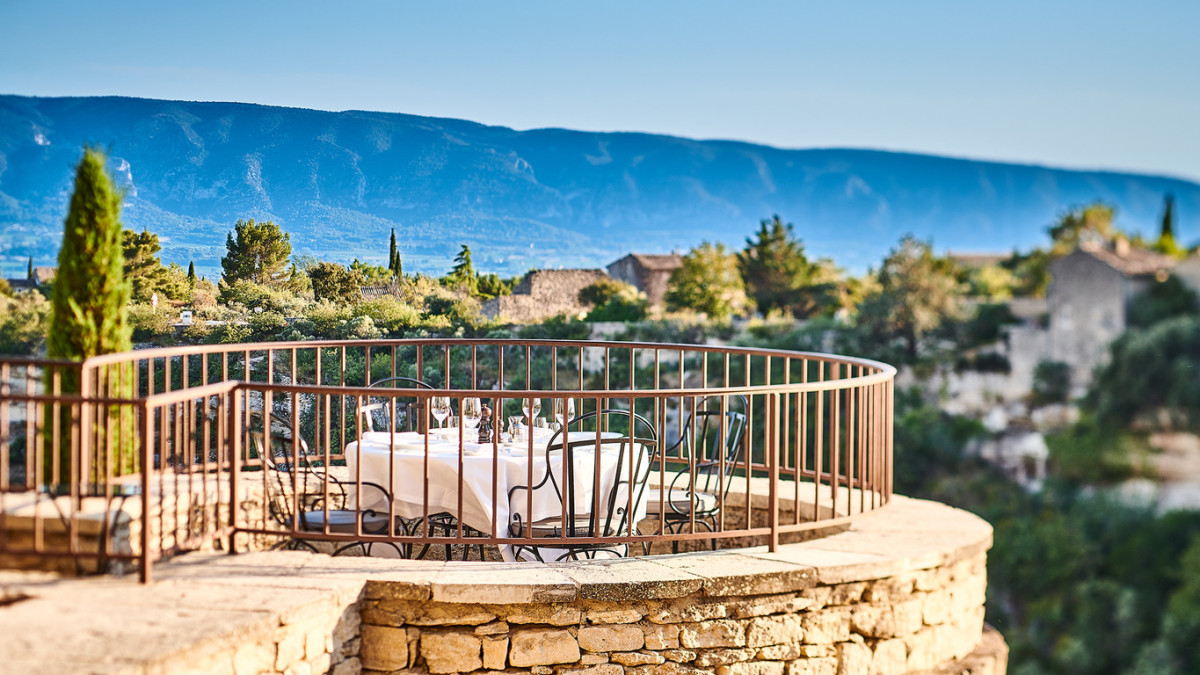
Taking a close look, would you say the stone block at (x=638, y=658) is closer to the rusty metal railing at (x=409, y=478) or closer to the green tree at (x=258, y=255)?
the rusty metal railing at (x=409, y=478)

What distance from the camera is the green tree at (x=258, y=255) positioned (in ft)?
30.6

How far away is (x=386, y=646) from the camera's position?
4141 mm

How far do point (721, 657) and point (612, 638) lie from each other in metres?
0.51

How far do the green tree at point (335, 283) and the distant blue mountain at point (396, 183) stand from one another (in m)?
0.16

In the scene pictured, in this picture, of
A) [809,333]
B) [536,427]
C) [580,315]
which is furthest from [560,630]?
[809,333]

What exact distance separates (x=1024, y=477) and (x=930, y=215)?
6.47 meters

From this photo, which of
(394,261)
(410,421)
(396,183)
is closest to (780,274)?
(396,183)

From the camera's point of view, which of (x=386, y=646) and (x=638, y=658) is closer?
(x=386, y=646)

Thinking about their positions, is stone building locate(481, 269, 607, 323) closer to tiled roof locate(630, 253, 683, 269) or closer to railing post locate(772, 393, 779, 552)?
tiled roof locate(630, 253, 683, 269)

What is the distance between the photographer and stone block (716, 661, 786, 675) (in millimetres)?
4395

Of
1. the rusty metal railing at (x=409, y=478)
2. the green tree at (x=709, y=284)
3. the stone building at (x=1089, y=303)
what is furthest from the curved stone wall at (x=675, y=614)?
the stone building at (x=1089, y=303)

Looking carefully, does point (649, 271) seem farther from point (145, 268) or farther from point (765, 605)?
point (765, 605)

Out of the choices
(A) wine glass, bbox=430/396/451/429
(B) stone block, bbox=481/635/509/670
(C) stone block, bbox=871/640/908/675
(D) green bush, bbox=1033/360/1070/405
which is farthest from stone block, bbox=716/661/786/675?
(D) green bush, bbox=1033/360/1070/405

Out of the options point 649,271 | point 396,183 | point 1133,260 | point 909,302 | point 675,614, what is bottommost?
point 675,614
